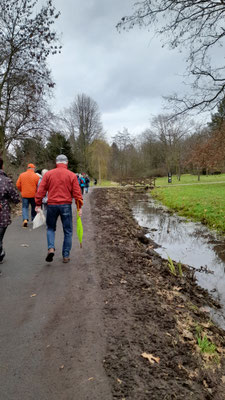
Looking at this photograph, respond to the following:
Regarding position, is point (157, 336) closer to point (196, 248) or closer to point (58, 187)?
point (58, 187)

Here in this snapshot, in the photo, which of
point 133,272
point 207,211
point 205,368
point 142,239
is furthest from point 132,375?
point 207,211

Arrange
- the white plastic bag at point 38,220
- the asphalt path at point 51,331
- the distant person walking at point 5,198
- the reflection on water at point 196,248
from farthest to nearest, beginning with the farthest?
the white plastic bag at point 38,220
the reflection on water at point 196,248
the distant person walking at point 5,198
the asphalt path at point 51,331

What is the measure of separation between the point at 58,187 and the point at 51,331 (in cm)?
261

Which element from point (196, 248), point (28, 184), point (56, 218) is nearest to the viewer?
point (56, 218)

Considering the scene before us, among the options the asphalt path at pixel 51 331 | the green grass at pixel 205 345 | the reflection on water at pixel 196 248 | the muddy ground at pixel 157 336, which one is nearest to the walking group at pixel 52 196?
the asphalt path at pixel 51 331

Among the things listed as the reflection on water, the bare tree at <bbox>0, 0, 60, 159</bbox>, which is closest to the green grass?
the reflection on water

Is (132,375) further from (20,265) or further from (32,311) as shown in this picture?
(20,265)

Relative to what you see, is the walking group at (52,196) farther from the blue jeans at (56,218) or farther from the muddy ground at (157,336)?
the muddy ground at (157,336)

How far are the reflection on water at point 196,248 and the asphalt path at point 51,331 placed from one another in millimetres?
2180

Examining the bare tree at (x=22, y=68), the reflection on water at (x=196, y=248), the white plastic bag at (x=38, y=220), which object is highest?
the bare tree at (x=22, y=68)

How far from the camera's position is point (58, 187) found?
4.71 metres

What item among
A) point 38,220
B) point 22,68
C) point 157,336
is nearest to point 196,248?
point 38,220

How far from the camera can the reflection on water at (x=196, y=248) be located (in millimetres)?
5141

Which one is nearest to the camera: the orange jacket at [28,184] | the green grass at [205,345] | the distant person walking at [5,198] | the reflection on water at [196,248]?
the green grass at [205,345]
